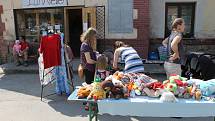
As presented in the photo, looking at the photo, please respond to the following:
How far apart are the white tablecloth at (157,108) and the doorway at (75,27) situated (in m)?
8.25

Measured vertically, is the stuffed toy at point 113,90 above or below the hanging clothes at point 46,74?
above

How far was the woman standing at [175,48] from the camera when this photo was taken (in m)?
5.46

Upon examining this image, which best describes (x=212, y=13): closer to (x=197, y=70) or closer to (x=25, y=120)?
(x=197, y=70)

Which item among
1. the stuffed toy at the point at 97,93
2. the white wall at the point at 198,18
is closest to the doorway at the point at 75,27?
the white wall at the point at 198,18

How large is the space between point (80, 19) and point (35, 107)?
21.2 feet

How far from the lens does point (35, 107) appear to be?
6.63m

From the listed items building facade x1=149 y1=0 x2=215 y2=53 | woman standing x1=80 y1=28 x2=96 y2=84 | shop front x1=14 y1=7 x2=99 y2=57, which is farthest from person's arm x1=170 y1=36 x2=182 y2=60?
shop front x1=14 y1=7 x2=99 y2=57

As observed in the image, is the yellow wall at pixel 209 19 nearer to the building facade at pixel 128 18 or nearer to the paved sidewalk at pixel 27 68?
the building facade at pixel 128 18

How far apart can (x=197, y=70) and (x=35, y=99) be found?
12.5 ft

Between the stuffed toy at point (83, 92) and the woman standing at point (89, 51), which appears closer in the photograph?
the stuffed toy at point (83, 92)

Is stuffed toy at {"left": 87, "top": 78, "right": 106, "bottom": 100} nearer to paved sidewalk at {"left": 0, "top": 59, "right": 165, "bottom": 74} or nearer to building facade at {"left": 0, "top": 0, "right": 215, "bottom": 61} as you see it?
paved sidewalk at {"left": 0, "top": 59, "right": 165, "bottom": 74}

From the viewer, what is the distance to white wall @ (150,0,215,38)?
11179mm

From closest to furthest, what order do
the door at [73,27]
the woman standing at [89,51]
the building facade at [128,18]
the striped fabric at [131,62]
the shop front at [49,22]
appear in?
the striped fabric at [131,62]
the woman standing at [89,51]
the building facade at [128,18]
the shop front at [49,22]
the door at [73,27]

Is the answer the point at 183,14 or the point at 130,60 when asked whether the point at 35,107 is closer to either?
the point at 130,60
